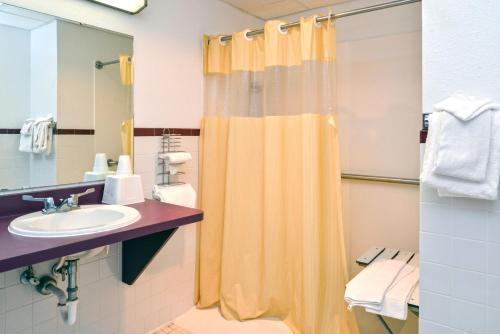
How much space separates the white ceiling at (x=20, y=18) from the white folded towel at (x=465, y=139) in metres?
1.76

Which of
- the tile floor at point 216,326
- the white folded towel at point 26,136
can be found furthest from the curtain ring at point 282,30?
the tile floor at point 216,326

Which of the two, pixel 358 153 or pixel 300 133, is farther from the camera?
pixel 358 153

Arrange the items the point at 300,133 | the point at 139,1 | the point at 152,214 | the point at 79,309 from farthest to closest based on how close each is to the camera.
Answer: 1. the point at 300,133
2. the point at 139,1
3. the point at 79,309
4. the point at 152,214

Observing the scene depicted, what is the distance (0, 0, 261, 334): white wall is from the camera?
5.29 ft

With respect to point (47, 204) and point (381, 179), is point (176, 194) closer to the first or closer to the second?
point (47, 204)

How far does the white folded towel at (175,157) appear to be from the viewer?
2.05 meters

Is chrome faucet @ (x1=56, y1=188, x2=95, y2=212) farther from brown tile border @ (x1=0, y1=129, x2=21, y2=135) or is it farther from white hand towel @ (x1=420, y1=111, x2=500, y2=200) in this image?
white hand towel @ (x1=420, y1=111, x2=500, y2=200)

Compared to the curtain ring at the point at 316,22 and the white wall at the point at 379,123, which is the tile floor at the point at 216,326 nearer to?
the white wall at the point at 379,123

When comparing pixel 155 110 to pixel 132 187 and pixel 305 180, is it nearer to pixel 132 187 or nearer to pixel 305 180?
pixel 132 187

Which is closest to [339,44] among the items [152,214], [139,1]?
[139,1]

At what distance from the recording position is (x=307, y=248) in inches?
77.5

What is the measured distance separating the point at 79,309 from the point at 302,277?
4.03 ft

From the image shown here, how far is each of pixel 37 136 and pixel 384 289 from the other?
1713 millimetres

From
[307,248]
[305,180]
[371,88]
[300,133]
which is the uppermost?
[371,88]
